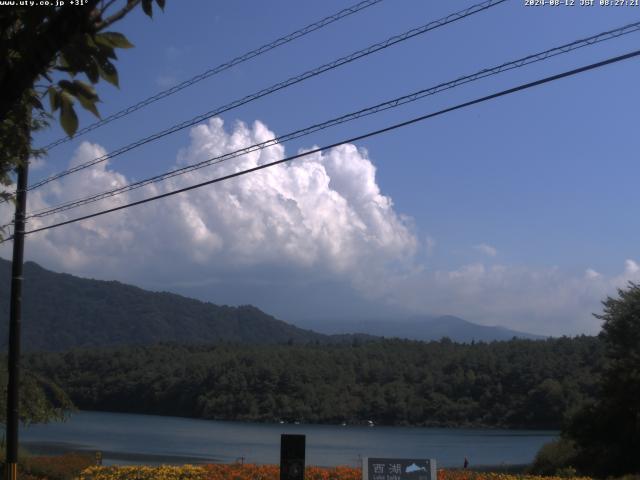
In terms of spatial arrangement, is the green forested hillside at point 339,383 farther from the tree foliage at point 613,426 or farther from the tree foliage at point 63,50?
the tree foliage at point 63,50

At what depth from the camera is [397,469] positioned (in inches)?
498

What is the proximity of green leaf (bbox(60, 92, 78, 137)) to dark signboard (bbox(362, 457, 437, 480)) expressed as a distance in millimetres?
9287

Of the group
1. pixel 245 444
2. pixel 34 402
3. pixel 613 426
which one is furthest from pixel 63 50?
pixel 245 444

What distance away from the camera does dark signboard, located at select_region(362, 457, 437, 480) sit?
12586 millimetres

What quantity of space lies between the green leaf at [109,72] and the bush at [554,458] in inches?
1116

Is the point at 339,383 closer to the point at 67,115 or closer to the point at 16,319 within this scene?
the point at 16,319

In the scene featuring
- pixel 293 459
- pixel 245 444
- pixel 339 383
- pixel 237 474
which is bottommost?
pixel 245 444

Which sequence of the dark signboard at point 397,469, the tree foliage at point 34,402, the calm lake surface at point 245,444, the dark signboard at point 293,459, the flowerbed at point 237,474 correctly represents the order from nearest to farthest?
the dark signboard at point 293,459 < the dark signboard at point 397,469 < the flowerbed at point 237,474 < the tree foliage at point 34,402 < the calm lake surface at point 245,444

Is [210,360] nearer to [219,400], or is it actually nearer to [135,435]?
[219,400]

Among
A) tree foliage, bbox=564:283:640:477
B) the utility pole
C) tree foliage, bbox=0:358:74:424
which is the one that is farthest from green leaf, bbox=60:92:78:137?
tree foliage, bbox=564:283:640:477

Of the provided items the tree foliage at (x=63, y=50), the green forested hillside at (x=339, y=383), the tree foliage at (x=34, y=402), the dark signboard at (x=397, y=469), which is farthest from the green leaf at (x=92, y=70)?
the green forested hillside at (x=339, y=383)

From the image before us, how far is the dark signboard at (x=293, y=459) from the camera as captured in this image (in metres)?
11.4

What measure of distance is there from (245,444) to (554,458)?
1007 inches

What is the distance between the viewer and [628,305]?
36594mm
